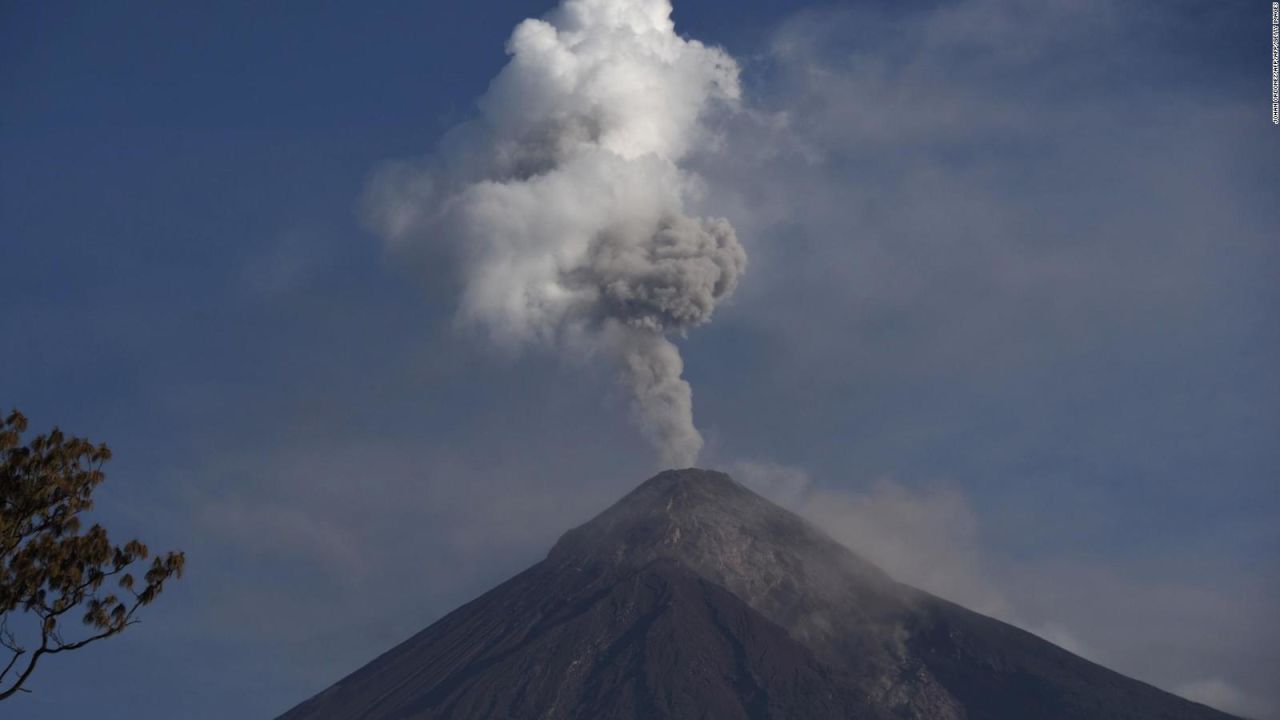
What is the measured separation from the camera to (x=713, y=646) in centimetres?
14425

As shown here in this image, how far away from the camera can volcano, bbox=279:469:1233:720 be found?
136375mm

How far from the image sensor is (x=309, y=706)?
517 ft

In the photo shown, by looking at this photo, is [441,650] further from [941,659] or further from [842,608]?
[941,659]

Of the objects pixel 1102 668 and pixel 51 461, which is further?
pixel 1102 668

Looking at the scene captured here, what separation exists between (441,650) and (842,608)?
45280 mm

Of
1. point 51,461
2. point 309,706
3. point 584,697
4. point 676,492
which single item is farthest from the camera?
point 676,492

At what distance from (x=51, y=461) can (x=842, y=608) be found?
137195 millimetres

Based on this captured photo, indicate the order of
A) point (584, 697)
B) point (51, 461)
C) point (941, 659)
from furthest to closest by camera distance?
point (941, 659)
point (584, 697)
point (51, 461)

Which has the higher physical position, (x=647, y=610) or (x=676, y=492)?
(x=676, y=492)

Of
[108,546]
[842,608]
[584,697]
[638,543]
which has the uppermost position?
[638,543]

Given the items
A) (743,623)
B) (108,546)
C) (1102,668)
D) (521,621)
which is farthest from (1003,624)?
(108,546)

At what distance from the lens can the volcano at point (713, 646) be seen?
136m

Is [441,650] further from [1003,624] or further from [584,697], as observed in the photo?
[1003,624]

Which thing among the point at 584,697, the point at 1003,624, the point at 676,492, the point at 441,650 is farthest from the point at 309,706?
the point at 1003,624
